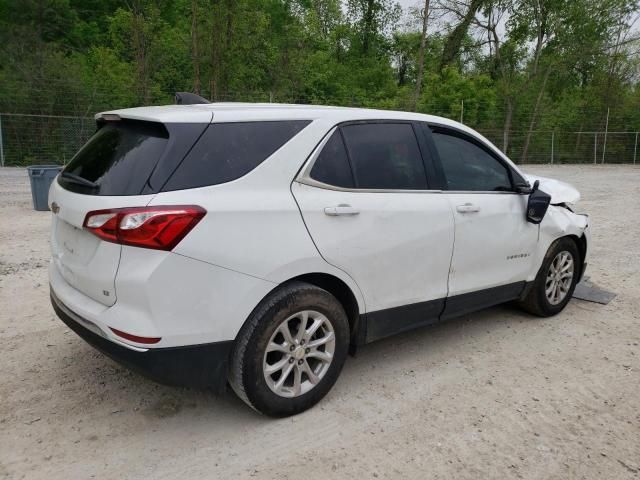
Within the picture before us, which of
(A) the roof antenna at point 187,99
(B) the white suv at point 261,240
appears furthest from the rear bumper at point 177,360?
(A) the roof antenna at point 187,99

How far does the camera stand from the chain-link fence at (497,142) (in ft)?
58.2

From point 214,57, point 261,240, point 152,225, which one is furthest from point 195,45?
point 152,225

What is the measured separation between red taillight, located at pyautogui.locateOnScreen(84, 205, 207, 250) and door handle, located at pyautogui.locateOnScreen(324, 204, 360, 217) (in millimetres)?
788

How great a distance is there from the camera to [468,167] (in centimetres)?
401

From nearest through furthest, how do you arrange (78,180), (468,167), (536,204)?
(78,180) < (468,167) < (536,204)

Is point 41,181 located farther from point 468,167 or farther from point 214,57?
point 214,57

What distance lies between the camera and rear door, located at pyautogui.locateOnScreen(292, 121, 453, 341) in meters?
3.06

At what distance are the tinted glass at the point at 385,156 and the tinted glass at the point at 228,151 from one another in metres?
0.46

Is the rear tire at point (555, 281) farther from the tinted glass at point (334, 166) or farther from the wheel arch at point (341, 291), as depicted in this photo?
the tinted glass at point (334, 166)

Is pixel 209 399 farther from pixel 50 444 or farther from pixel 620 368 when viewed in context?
pixel 620 368

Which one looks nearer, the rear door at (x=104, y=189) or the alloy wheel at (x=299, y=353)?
the rear door at (x=104, y=189)

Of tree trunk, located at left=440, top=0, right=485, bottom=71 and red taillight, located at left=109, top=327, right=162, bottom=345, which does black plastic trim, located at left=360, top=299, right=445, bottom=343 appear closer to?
red taillight, located at left=109, top=327, right=162, bottom=345

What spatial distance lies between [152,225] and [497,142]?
26.4 m

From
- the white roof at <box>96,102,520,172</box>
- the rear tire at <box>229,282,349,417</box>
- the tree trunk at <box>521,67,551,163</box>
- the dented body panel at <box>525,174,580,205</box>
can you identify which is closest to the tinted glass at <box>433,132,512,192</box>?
the white roof at <box>96,102,520,172</box>
